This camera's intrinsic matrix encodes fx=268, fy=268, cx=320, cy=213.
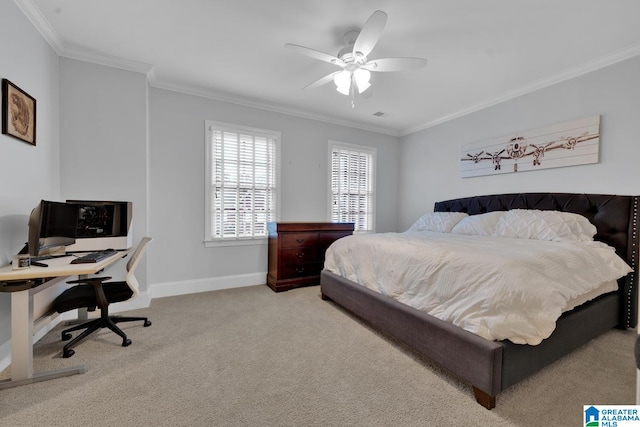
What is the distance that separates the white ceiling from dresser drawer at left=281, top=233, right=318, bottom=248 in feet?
6.38

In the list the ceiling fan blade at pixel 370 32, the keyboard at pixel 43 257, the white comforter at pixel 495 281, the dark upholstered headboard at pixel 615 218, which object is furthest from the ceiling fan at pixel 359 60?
the keyboard at pixel 43 257

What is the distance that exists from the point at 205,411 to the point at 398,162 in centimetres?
495

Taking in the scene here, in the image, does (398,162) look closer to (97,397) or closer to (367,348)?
(367,348)

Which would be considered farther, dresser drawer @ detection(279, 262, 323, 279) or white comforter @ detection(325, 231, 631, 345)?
dresser drawer @ detection(279, 262, 323, 279)

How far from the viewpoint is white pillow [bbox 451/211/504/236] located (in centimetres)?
324

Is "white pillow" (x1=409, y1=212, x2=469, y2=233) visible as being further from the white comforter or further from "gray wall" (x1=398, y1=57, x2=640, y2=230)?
the white comforter

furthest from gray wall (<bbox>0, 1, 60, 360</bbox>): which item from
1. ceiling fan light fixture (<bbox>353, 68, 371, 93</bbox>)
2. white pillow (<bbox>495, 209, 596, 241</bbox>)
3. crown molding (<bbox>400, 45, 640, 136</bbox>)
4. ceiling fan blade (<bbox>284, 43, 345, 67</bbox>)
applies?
crown molding (<bbox>400, 45, 640, 136</bbox>)

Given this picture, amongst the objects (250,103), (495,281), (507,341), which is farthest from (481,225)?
(250,103)

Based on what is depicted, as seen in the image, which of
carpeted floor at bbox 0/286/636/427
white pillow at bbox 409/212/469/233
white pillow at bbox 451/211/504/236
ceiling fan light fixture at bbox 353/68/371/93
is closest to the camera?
carpeted floor at bbox 0/286/636/427

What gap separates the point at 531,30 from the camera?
2303 mm

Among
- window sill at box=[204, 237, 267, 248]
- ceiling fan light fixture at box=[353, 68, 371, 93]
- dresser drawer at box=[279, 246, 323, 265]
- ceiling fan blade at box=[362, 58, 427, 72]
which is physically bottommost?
dresser drawer at box=[279, 246, 323, 265]

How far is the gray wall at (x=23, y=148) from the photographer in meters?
1.89

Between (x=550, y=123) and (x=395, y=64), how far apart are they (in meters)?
2.31

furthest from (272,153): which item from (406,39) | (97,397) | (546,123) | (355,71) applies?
(546,123)
